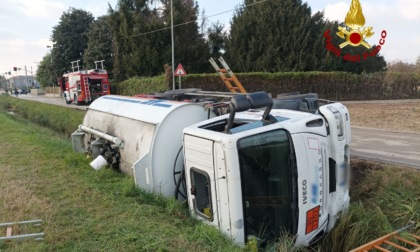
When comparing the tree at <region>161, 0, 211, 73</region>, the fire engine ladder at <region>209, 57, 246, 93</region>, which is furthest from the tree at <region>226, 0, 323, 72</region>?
the fire engine ladder at <region>209, 57, 246, 93</region>

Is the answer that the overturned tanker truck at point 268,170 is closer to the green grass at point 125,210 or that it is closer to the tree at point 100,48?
the green grass at point 125,210

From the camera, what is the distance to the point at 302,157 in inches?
148

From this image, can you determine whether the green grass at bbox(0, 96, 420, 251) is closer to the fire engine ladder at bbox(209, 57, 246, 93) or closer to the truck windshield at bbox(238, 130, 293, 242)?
the truck windshield at bbox(238, 130, 293, 242)

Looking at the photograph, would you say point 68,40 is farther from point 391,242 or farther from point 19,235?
point 391,242

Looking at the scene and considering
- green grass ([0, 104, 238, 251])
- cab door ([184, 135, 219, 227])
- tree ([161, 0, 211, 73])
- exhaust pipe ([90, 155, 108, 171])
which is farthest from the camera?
tree ([161, 0, 211, 73])

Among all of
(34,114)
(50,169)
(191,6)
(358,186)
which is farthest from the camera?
(191,6)

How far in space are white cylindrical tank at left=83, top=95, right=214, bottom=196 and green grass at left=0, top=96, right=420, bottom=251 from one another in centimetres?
26

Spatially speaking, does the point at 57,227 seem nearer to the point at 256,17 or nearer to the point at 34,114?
the point at 34,114

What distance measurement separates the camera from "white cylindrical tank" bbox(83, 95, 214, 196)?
5.09m

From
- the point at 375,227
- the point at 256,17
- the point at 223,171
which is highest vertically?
the point at 256,17

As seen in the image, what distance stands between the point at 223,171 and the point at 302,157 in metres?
0.86

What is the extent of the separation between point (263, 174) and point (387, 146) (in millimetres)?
5436

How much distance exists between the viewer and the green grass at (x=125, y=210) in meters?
3.63

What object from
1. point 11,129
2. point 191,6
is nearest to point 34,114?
point 11,129
